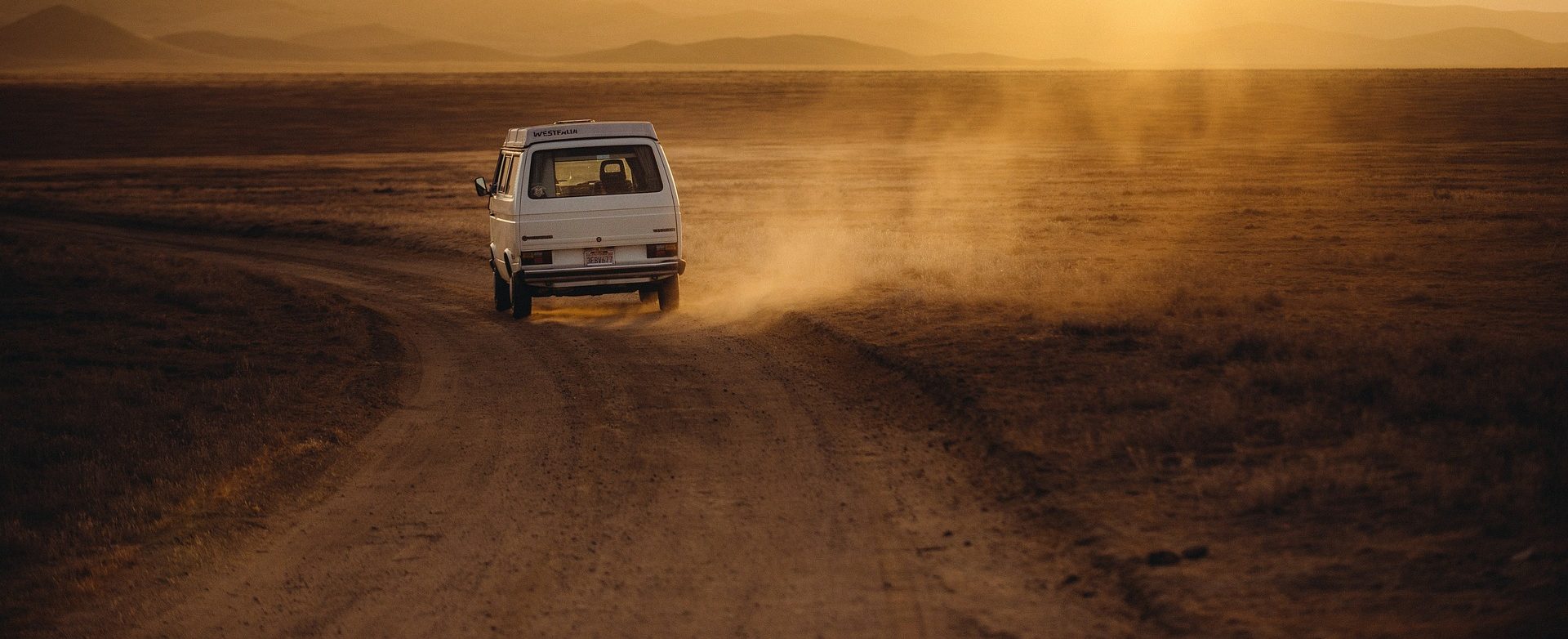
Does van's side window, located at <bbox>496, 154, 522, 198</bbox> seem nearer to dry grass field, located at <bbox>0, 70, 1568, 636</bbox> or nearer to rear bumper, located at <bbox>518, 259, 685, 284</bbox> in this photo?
rear bumper, located at <bbox>518, 259, 685, 284</bbox>

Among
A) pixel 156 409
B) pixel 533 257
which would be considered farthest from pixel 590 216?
pixel 156 409

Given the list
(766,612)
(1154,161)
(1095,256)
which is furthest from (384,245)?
(1154,161)

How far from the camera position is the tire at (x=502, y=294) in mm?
15070

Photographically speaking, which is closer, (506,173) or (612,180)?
(612,180)

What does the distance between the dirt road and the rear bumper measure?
116 inches

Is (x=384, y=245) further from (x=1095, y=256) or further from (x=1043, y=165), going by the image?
(x=1043, y=165)

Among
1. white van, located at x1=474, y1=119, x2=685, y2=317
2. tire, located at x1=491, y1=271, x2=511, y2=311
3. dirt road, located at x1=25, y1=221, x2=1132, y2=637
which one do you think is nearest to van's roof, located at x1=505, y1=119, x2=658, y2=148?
white van, located at x1=474, y1=119, x2=685, y2=317

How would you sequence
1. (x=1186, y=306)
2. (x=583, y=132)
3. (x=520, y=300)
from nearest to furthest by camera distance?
(x=1186, y=306), (x=583, y=132), (x=520, y=300)

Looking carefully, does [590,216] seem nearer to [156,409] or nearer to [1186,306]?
[156,409]

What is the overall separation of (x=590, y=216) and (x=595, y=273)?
2.18ft

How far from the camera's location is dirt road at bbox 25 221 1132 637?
5.16 metres

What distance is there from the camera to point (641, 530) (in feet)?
20.6

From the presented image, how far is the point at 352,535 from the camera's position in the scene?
20.9 feet

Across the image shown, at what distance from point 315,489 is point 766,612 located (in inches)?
141
